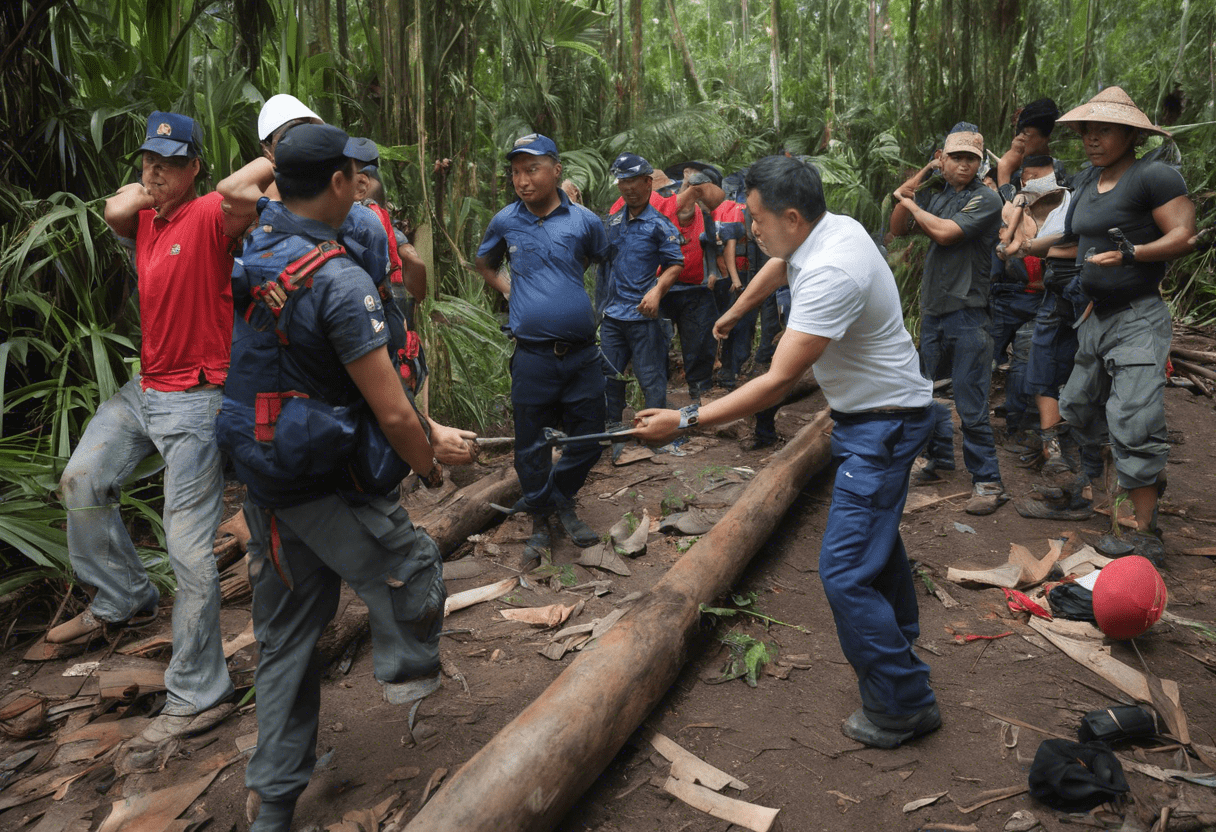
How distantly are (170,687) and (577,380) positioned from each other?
2519mm

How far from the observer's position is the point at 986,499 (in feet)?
18.4

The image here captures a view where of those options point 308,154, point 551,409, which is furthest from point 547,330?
point 308,154

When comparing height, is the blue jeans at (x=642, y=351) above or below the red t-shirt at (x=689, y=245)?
below

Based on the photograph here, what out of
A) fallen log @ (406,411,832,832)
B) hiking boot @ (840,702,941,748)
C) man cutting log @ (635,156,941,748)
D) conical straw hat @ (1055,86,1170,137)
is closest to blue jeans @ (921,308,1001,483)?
conical straw hat @ (1055,86,1170,137)

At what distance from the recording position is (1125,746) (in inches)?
122

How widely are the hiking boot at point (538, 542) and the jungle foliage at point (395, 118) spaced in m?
1.65

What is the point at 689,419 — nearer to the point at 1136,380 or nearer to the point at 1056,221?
the point at 1136,380

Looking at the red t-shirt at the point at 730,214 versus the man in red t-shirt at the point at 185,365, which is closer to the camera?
the man in red t-shirt at the point at 185,365

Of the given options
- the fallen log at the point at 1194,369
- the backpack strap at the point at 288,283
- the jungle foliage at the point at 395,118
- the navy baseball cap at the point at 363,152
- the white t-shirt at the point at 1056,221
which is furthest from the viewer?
the fallen log at the point at 1194,369

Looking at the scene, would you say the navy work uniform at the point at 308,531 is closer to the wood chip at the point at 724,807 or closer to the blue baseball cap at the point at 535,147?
the wood chip at the point at 724,807

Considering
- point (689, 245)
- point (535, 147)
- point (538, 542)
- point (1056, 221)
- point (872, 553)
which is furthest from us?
point (689, 245)

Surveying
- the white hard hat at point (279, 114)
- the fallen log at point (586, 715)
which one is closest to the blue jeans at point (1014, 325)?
the fallen log at point (586, 715)

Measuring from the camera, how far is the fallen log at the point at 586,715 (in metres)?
2.44

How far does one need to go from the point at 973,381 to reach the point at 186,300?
475cm
